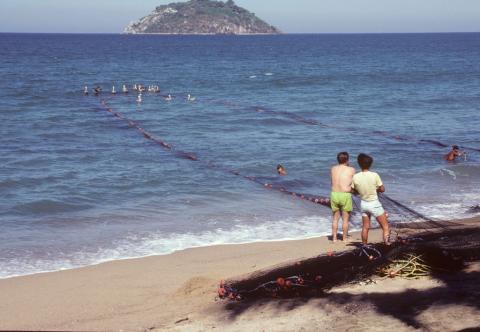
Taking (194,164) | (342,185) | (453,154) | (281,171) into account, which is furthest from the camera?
(453,154)

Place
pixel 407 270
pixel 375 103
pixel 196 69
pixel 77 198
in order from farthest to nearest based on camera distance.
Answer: pixel 196 69 → pixel 375 103 → pixel 77 198 → pixel 407 270

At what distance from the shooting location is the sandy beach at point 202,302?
6.25 metres

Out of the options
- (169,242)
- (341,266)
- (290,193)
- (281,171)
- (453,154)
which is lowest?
(169,242)

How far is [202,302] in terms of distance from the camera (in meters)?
7.45

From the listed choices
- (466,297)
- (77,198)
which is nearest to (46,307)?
(466,297)

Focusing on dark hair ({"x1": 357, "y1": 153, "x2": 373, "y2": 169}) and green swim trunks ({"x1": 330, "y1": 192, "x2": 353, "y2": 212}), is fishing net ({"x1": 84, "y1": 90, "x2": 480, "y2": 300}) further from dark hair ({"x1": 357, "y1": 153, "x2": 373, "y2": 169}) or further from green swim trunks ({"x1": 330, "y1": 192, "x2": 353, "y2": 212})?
dark hair ({"x1": 357, "y1": 153, "x2": 373, "y2": 169})

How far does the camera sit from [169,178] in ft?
53.4

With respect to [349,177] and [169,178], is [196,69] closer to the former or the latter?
[169,178]

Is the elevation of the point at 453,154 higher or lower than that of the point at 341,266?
lower

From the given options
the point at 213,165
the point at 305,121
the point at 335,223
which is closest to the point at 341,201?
the point at 335,223

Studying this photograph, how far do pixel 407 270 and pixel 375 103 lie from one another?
93.3ft

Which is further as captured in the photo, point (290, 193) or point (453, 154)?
point (453, 154)

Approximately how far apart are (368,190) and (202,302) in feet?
10.1

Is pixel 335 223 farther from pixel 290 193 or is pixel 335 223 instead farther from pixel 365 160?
pixel 290 193
